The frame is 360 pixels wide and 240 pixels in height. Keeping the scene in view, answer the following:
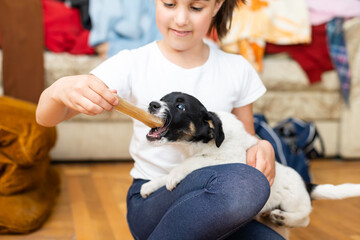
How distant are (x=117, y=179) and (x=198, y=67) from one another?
1177mm

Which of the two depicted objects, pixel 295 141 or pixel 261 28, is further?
pixel 261 28

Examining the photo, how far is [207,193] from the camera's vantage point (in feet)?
3.22

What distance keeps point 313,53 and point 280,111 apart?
1.37 ft

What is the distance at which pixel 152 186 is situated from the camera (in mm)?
1153

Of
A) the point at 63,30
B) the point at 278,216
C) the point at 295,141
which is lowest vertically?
the point at 295,141

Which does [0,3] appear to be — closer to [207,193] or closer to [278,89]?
[278,89]

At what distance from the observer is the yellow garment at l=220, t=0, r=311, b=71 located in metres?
2.59

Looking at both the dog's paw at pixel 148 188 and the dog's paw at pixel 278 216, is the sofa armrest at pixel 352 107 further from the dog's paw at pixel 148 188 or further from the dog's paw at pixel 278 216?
the dog's paw at pixel 148 188

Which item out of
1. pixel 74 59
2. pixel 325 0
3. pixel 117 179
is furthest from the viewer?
pixel 325 0

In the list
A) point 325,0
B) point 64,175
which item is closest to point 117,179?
point 64,175

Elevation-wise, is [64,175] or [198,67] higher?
[198,67]

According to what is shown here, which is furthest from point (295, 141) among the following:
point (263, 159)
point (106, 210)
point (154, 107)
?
point (154, 107)

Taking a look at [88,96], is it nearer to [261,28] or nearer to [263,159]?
[263,159]

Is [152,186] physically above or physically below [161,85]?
below
